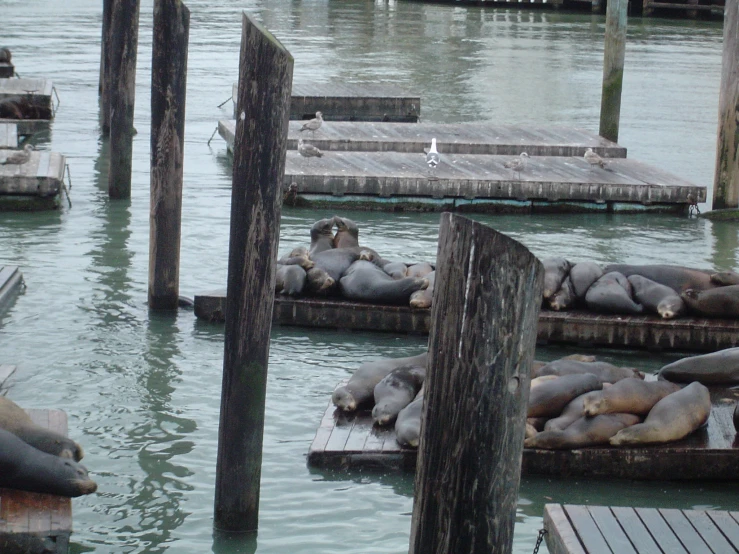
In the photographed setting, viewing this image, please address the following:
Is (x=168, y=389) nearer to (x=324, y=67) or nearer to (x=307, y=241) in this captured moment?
(x=307, y=241)

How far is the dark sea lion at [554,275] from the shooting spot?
8.67 meters

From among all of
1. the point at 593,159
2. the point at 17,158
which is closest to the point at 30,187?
the point at 17,158

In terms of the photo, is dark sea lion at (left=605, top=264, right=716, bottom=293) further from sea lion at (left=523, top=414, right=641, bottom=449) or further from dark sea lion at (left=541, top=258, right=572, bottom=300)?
sea lion at (left=523, top=414, right=641, bottom=449)

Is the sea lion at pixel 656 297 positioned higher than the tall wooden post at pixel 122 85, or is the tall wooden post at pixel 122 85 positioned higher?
the tall wooden post at pixel 122 85

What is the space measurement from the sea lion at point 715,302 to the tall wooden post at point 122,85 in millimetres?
6305

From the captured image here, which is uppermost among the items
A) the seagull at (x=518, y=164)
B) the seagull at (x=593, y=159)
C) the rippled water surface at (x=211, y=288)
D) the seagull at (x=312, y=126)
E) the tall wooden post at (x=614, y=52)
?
the tall wooden post at (x=614, y=52)

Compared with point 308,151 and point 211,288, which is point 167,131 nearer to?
point 211,288

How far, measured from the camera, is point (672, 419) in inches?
249

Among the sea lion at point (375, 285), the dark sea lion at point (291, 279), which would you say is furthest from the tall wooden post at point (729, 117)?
the dark sea lion at point (291, 279)

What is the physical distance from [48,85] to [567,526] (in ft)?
51.5

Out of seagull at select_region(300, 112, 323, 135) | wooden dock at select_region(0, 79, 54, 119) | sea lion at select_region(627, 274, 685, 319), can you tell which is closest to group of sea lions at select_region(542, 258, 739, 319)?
sea lion at select_region(627, 274, 685, 319)

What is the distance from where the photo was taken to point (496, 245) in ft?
12.1

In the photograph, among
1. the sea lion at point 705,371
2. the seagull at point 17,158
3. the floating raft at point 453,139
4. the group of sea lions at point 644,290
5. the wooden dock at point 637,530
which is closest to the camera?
the wooden dock at point 637,530

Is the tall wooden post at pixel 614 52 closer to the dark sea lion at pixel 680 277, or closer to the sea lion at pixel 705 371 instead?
the dark sea lion at pixel 680 277
